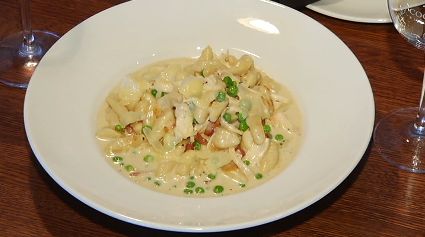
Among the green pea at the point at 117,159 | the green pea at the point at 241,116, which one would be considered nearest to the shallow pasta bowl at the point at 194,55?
the green pea at the point at 117,159

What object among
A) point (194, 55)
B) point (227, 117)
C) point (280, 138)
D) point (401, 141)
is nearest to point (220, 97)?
point (227, 117)

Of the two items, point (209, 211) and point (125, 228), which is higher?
point (209, 211)

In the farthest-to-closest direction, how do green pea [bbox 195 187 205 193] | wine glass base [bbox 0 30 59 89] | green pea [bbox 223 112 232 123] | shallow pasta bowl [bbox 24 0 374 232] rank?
wine glass base [bbox 0 30 59 89], green pea [bbox 223 112 232 123], green pea [bbox 195 187 205 193], shallow pasta bowl [bbox 24 0 374 232]

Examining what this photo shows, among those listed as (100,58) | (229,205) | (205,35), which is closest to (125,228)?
(229,205)

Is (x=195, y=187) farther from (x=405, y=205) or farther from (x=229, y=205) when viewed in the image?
(x=405, y=205)

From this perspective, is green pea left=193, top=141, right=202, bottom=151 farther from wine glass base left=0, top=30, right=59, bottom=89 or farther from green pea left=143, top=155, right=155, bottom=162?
wine glass base left=0, top=30, right=59, bottom=89

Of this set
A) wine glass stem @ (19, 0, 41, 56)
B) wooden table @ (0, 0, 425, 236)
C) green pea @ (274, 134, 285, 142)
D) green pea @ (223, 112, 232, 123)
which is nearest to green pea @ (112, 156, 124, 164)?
wooden table @ (0, 0, 425, 236)

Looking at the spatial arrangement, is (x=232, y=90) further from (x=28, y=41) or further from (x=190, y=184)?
(x=28, y=41)
